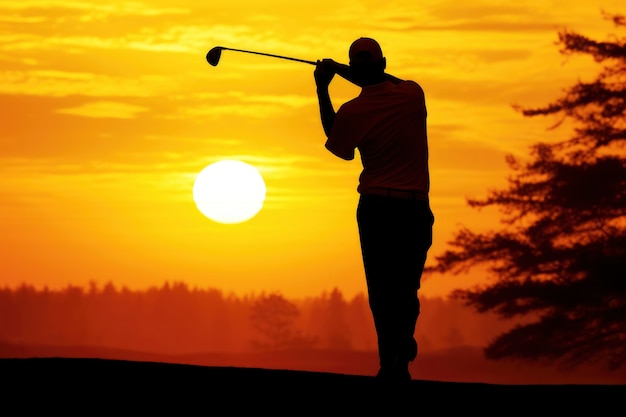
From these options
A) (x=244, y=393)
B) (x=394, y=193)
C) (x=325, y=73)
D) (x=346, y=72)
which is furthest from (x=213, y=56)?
(x=244, y=393)

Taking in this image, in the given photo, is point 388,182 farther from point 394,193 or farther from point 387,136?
point 387,136

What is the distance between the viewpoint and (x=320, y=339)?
192m

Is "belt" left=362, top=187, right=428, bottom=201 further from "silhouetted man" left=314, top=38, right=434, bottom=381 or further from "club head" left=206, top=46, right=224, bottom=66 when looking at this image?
"club head" left=206, top=46, right=224, bottom=66

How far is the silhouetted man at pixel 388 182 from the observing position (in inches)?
404

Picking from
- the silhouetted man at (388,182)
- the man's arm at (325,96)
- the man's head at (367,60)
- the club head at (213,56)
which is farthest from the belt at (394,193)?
the club head at (213,56)

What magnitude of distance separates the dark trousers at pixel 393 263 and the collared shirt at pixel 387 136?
0.54 feet

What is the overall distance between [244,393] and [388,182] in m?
1.93

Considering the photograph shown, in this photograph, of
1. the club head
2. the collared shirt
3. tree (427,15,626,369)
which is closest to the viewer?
the collared shirt

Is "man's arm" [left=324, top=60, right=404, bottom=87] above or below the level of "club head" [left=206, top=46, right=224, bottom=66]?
below

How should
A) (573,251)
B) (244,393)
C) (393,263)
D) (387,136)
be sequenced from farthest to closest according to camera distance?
(573,251)
(393,263)
(387,136)
(244,393)

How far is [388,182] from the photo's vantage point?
404 inches

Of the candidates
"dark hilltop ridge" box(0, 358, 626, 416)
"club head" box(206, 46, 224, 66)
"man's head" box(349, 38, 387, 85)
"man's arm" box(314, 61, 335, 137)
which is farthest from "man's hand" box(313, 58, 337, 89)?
"club head" box(206, 46, 224, 66)

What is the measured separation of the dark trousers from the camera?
10344 mm

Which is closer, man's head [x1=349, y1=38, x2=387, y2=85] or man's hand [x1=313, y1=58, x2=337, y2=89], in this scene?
man's head [x1=349, y1=38, x2=387, y2=85]
